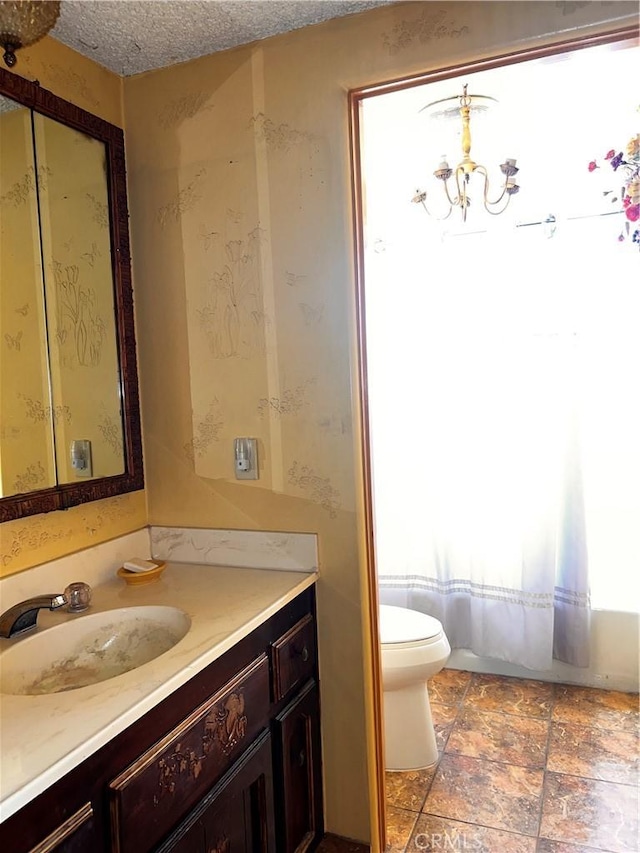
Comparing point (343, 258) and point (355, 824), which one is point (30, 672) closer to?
point (355, 824)

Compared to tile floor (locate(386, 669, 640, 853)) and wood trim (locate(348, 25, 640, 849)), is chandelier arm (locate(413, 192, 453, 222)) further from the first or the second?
Answer: tile floor (locate(386, 669, 640, 853))

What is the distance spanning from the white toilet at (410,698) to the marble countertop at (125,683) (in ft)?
2.05

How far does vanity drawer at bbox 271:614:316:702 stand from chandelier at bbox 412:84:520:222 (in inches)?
65.5

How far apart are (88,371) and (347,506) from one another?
807mm

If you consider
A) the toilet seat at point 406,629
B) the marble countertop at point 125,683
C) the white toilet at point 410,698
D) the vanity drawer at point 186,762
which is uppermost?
the marble countertop at point 125,683

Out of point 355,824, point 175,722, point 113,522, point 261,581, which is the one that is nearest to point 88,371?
point 113,522

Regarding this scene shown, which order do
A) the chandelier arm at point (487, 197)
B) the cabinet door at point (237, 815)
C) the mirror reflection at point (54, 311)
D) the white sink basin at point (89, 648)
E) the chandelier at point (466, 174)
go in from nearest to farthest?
the cabinet door at point (237, 815)
the white sink basin at point (89, 648)
the mirror reflection at point (54, 311)
the chandelier at point (466, 174)
the chandelier arm at point (487, 197)

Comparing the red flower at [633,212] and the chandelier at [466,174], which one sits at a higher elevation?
the chandelier at [466,174]

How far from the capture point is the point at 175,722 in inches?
47.8

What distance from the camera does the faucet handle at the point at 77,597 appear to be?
1538mm

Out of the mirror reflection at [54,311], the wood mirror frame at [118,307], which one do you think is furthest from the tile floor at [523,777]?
the mirror reflection at [54,311]

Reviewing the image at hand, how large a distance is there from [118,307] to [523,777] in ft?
6.67
